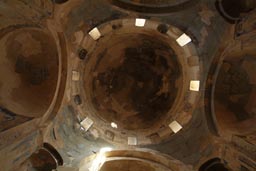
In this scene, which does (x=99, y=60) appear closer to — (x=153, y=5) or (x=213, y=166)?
(x=153, y=5)

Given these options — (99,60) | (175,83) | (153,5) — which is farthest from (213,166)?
(99,60)

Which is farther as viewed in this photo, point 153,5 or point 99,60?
point 99,60

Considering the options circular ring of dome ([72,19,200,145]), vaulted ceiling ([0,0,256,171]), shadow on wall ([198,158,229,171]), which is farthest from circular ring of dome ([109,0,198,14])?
shadow on wall ([198,158,229,171])

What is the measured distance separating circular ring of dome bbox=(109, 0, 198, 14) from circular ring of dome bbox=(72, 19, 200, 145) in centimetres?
58

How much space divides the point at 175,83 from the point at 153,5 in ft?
13.9

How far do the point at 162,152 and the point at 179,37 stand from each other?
16.5 ft

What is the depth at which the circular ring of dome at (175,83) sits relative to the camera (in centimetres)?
1256

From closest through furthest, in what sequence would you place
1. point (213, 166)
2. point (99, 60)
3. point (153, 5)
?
point (213, 166)
point (153, 5)
point (99, 60)

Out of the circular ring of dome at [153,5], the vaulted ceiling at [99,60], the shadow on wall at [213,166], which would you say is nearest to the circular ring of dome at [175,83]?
the vaulted ceiling at [99,60]

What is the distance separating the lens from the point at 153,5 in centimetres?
1190

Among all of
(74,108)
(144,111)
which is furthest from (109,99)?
(74,108)

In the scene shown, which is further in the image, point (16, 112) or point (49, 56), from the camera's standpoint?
point (49, 56)

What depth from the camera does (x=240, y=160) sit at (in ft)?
32.0

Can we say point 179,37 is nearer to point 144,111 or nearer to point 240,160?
point 144,111
